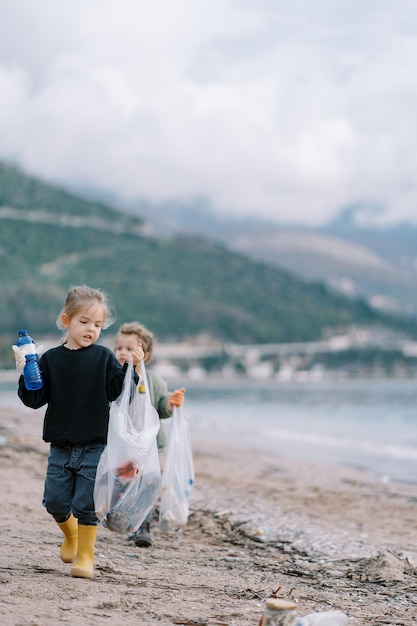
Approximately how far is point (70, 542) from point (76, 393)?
34.3 inches

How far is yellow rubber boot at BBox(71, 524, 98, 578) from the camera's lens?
4109 millimetres

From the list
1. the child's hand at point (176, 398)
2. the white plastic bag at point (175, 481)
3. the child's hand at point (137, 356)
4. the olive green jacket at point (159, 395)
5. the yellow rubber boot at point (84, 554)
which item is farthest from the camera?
the white plastic bag at point (175, 481)

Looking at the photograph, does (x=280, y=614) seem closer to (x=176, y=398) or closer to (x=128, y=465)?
(x=128, y=465)

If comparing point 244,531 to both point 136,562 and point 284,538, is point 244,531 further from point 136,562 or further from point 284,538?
point 136,562

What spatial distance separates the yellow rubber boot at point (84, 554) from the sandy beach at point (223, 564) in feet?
0.18

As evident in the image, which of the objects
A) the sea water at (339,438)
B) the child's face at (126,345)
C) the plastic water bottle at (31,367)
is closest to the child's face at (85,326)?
the plastic water bottle at (31,367)

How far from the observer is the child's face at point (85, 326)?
433 cm

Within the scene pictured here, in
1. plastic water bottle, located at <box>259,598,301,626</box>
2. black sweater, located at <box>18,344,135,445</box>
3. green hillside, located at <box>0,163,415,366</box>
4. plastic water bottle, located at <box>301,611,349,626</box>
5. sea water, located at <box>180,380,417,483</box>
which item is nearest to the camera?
plastic water bottle, located at <box>259,598,301,626</box>

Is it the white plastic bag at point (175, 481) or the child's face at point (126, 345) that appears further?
the white plastic bag at point (175, 481)

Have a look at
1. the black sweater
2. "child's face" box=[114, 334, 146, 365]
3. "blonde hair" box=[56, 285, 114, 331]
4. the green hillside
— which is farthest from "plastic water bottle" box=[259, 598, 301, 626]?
the green hillside

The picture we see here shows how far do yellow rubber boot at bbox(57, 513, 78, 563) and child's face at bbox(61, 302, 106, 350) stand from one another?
97 cm

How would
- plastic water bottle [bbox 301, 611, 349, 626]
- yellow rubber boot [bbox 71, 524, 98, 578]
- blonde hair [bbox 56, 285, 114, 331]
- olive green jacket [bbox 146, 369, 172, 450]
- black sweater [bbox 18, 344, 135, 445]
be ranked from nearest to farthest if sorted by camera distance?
plastic water bottle [bbox 301, 611, 349, 626]
yellow rubber boot [bbox 71, 524, 98, 578]
black sweater [bbox 18, 344, 135, 445]
blonde hair [bbox 56, 285, 114, 331]
olive green jacket [bbox 146, 369, 172, 450]

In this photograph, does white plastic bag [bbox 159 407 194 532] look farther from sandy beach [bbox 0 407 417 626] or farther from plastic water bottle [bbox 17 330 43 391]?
plastic water bottle [bbox 17 330 43 391]

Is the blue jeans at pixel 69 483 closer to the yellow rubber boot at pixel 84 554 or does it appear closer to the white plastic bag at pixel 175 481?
the yellow rubber boot at pixel 84 554
